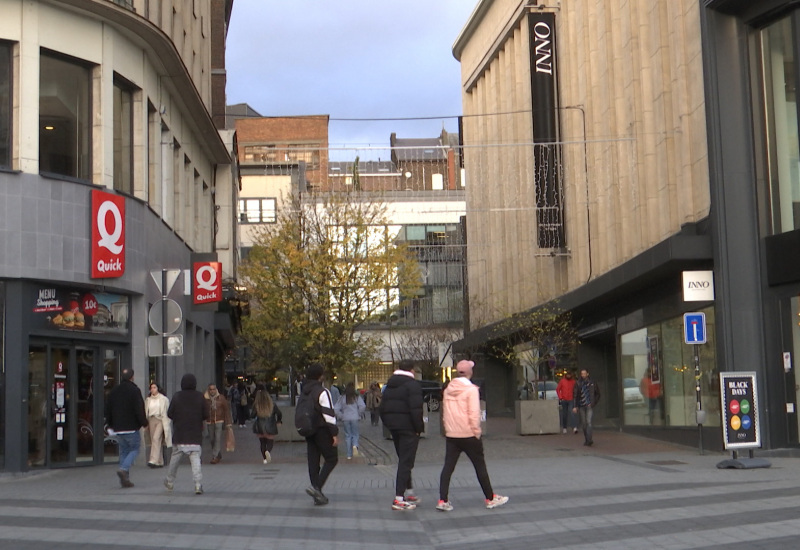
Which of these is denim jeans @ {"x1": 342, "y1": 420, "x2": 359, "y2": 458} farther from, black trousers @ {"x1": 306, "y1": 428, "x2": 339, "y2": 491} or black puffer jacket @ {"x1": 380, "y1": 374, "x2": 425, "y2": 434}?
black puffer jacket @ {"x1": 380, "y1": 374, "x2": 425, "y2": 434}

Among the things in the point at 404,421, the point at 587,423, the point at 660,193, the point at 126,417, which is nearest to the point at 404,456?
the point at 404,421

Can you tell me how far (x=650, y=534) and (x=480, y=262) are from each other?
4357 centimetres

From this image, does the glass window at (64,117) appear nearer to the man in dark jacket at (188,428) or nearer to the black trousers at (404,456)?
the man in dark jacket at (188,428)

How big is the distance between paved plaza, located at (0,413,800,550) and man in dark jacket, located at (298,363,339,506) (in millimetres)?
358

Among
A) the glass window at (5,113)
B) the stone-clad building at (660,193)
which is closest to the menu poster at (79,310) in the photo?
the glass window at (5,113)

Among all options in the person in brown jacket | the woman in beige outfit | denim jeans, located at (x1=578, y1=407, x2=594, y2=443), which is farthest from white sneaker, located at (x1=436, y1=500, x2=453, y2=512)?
denim jeans, located at (x1=578, y1=407, x2=594, y2=443)

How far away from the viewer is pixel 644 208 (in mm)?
28297

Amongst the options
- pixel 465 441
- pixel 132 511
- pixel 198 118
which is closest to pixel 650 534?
pixel 465 441

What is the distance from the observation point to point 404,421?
14.0 metres

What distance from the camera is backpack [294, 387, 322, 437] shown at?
1427cm

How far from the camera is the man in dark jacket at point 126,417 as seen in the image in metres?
16.9

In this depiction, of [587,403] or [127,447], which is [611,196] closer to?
[587,403]

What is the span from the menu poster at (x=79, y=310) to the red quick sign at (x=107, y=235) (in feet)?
2.08

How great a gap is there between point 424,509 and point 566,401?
20.1 meters
